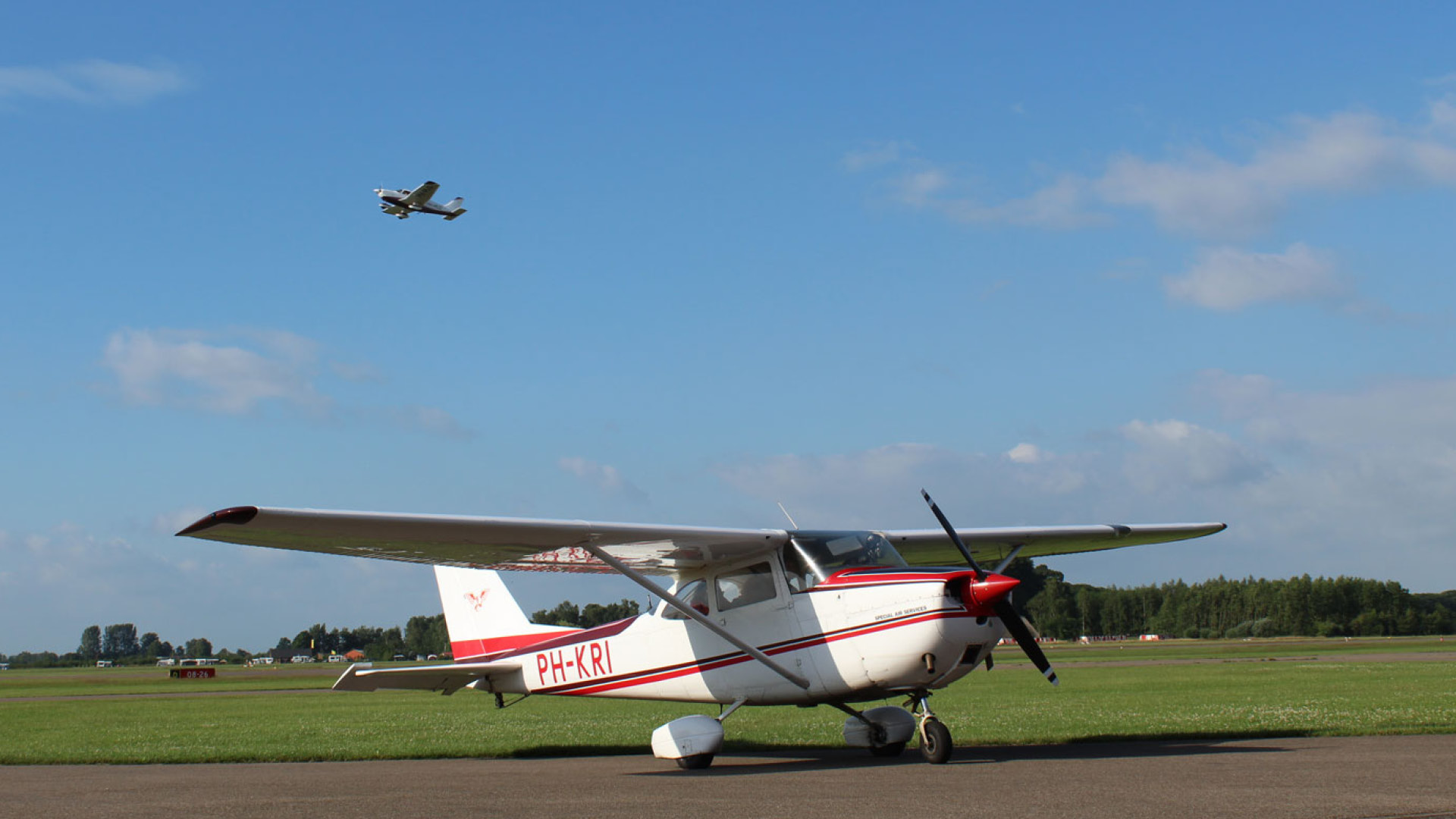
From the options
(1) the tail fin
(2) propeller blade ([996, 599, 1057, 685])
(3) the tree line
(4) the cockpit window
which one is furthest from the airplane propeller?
(3) the tree line

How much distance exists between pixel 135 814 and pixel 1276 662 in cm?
4307

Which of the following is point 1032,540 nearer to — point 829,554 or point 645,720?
point 829,554

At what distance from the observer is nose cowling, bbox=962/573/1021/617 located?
34.7ft

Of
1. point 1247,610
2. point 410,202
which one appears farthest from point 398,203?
point 1247,610

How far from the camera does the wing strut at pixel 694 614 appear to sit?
11.7 metres

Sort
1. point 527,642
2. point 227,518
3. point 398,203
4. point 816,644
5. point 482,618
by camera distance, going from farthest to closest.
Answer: point 398,203, point 482,618, point 527,642, point 816,644, point 227,518

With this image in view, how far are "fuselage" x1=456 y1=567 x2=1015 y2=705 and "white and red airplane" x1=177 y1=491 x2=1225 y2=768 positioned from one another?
0.02 meters

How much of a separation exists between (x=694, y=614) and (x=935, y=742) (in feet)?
9.38

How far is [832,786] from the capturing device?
9359mm

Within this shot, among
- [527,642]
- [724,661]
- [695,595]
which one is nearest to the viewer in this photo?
[724,661]

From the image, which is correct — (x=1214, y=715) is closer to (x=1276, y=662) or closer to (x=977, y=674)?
(x=977, y=674)

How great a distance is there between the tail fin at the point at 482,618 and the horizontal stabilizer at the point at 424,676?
21.1 inches

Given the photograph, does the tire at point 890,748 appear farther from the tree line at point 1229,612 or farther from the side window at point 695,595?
the tree line at point 1229,612

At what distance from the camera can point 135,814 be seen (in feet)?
26.1
